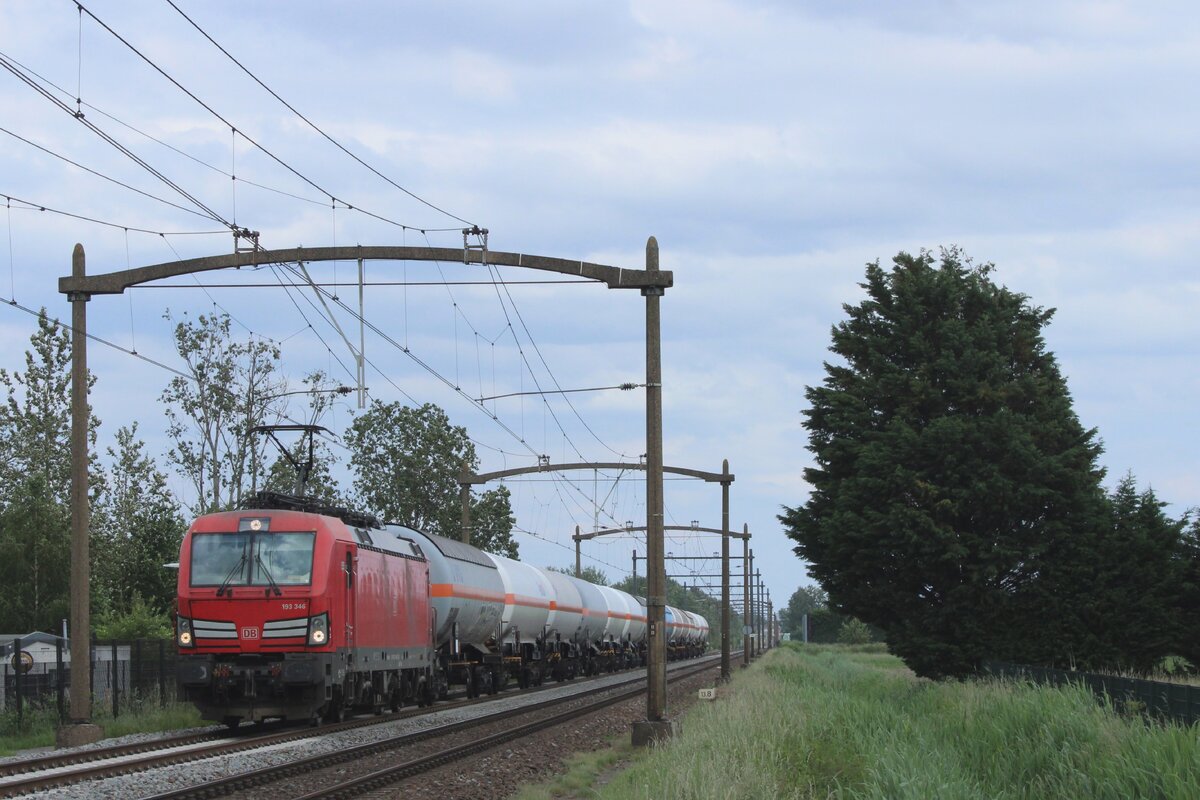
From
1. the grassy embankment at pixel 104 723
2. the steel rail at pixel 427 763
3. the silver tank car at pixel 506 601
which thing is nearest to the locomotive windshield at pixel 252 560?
the grassy embankment at pixel 104 723

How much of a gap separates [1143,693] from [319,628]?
12.2 meters

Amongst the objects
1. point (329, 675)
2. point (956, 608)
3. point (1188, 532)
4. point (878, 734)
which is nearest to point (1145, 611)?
point (1188, 532)

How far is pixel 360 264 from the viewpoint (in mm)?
21469

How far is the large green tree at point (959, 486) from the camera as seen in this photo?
3034 centimetres

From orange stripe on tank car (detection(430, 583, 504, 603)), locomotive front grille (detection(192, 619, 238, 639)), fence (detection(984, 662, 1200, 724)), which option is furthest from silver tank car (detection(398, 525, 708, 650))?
fence (detection(984, 662, 1200, 724))

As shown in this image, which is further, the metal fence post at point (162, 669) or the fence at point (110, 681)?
the metal fence post at point (162, 669)

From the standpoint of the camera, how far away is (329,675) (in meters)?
21.9

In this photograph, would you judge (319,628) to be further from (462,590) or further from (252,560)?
(462,590)

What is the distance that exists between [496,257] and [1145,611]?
1685 cm

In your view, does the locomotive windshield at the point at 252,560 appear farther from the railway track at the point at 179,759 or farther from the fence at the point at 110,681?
the fence at the point at 110,681

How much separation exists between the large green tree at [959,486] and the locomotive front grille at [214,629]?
14.7 m

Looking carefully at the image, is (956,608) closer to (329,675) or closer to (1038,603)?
(1038,603)

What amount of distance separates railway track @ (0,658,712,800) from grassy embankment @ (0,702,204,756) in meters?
1.69

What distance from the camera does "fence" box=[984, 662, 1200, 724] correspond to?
17750mm
